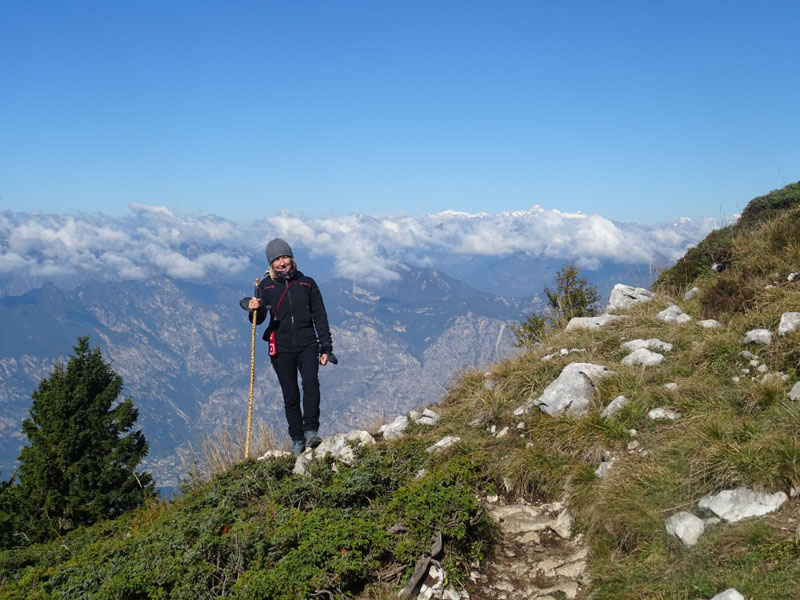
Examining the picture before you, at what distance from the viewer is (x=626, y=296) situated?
39.7 feet

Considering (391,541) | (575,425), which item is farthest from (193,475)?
(575,425)

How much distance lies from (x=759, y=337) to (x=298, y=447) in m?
6.64

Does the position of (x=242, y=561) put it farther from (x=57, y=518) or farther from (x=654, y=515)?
(x=57, y=518)

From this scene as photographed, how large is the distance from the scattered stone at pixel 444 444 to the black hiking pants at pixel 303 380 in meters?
2.14

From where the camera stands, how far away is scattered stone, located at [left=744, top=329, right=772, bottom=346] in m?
6.69

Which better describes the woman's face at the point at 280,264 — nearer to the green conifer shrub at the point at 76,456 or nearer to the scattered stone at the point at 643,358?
the scattered stone at the point at 643,358

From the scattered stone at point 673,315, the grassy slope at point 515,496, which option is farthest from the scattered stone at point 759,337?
the scattered stone at point 673,315

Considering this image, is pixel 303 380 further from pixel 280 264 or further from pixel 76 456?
pixel 76 456

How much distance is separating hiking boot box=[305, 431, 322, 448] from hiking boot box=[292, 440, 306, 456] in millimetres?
89

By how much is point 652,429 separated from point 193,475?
7087 millimetres

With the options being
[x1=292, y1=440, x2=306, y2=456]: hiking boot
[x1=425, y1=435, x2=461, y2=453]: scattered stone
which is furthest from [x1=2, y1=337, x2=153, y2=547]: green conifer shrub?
[x1=425, y1=435, x2=461, y2=453]: scattered stone

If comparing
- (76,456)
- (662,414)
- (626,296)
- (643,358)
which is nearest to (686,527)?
(662,414)

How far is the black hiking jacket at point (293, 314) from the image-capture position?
8.36m

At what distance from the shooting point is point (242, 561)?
455cm
